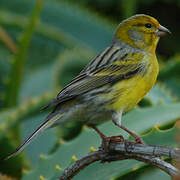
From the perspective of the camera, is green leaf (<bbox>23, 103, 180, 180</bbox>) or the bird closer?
the bird

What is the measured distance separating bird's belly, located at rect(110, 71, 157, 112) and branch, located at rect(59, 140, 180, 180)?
0.52 metres

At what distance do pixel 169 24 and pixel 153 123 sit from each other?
3.74 m

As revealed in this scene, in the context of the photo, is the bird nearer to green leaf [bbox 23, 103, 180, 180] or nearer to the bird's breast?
the bird's breast

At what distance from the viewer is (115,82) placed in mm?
3418

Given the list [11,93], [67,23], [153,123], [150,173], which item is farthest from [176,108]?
[67,23]

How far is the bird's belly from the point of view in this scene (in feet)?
10.6

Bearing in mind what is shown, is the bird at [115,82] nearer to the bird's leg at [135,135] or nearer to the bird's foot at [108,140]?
the bird's leg at [135,135]

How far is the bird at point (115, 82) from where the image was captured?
316cm

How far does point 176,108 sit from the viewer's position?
336cm

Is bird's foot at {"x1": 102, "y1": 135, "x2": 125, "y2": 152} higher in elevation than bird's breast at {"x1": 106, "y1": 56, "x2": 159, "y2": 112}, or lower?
lower

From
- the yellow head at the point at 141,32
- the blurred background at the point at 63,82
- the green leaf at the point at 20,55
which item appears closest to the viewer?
the blurred background at the point at 63,82

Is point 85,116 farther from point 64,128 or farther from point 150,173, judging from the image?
point 64,128

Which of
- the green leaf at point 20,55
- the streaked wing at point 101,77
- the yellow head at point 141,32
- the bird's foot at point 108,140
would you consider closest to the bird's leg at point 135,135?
the bird's foot at point 108,140

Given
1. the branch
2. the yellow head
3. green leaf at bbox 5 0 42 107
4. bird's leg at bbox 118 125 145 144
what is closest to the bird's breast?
bird's leg at bbox 118 125 145 144
